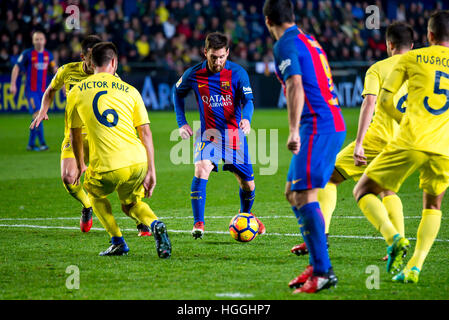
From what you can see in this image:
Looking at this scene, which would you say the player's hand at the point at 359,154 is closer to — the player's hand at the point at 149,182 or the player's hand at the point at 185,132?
the player's hand at the point at 149,182

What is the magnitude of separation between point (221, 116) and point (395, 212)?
2527 millimetres

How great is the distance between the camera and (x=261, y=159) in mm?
15523

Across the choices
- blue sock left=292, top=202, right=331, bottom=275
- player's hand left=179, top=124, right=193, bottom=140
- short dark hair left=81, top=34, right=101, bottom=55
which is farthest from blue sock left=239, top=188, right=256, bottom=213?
blue sock left=292, top=202, right=331, bottom=275

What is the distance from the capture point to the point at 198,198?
24.8 feet

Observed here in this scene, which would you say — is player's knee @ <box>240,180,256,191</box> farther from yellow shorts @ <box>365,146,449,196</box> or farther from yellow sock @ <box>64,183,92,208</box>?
yellow shorts @ <box>365,146,449,196</box>

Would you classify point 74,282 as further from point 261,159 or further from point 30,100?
point 30,100

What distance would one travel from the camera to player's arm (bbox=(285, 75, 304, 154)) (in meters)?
4.98

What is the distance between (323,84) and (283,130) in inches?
580

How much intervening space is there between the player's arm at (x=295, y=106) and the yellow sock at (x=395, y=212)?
1.56m

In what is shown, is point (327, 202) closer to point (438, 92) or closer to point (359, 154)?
point (359, 154)

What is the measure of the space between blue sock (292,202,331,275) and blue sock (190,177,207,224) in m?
2.46

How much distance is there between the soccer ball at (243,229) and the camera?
23.5 feet

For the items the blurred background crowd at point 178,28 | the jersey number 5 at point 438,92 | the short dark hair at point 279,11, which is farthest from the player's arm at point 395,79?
the blurred background crowd at point 178,28
